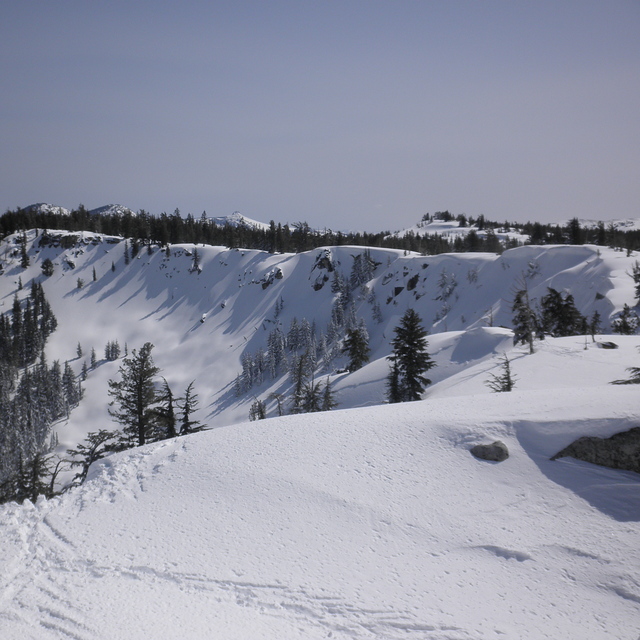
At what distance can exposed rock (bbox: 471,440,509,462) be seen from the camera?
10.6 metres

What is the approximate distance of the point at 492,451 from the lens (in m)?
10.6

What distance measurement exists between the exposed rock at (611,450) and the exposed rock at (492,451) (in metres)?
1.29

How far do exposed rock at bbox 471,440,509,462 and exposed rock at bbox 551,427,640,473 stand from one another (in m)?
1.29

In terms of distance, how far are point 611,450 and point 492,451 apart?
3.00 meters

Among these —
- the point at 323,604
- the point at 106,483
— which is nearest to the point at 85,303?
the point at 106,483

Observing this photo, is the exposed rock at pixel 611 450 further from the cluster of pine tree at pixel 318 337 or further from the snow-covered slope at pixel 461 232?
the snow-covered slope at pixel 461 232

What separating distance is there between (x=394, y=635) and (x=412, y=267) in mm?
88056

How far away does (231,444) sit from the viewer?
12.7m

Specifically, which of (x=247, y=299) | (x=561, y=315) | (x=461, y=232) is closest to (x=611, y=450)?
(x=561, y=315)

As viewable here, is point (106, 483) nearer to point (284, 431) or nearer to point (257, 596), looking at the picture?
point (284, 431)

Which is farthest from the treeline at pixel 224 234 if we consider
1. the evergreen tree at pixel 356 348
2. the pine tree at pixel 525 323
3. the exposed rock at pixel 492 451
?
the exposed rock at pixel 492 451

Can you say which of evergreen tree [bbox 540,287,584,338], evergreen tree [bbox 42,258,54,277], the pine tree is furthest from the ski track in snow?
evergreen tree [bbox 42,258,54,277]

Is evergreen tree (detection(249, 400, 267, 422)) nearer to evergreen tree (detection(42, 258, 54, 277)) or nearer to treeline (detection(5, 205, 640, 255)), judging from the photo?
treeline (detection(5, 205, 640, 255))

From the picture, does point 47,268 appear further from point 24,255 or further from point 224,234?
point 224,234
